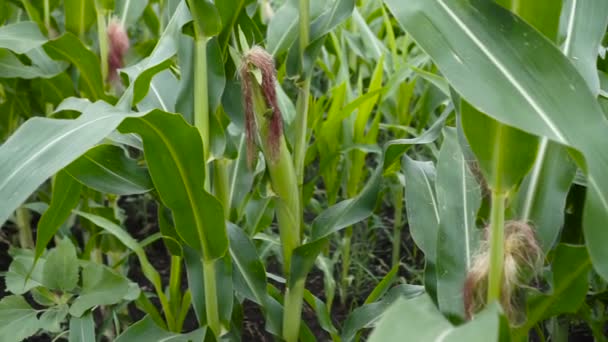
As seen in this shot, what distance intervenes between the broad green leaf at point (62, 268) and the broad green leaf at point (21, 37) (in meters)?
0.46

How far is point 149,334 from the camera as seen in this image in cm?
120

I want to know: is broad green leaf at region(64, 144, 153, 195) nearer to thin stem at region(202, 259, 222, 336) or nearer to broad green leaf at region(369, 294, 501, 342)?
thin stem at region(202, 259, 222, 336)

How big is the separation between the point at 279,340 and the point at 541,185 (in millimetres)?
530

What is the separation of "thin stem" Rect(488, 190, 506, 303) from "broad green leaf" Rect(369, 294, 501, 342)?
101mm

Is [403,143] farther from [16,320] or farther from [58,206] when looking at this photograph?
[16,320]

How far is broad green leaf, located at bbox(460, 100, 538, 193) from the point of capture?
2.64 feet

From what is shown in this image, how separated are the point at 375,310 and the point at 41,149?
601 millimetres

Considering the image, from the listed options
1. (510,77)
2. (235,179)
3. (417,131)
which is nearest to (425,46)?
(510,77)

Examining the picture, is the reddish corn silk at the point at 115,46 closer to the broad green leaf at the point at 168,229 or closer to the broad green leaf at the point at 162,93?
the broad green leaf at the point at 162,93

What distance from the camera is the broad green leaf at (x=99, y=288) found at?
4.00 ft

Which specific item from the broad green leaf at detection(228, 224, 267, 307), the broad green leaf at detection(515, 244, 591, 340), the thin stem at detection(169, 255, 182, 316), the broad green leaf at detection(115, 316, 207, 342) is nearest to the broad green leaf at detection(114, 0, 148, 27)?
the thin stem at detection(169, 255, 182, 316)

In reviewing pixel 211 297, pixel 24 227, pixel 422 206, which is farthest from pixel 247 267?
pixel 24 227

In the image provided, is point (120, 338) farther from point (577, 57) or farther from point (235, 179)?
point (577, 57)

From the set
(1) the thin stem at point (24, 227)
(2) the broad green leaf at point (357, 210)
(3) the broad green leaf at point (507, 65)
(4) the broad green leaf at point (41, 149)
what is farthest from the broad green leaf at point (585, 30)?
(1) the thin stem at point (24, 227)
